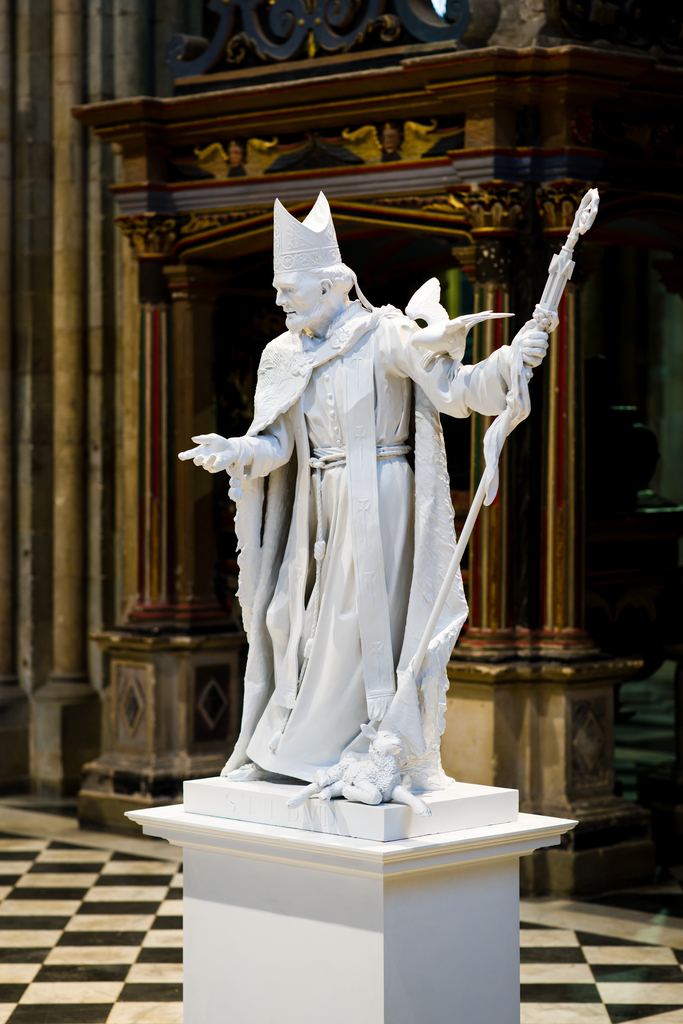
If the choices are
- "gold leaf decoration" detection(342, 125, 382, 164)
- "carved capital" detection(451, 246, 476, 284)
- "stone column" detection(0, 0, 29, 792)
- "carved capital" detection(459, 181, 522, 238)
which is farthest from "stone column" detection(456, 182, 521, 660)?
"stone column" detection(0, 0, 29, 792)

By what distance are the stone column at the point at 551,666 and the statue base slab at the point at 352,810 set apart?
2569 mm

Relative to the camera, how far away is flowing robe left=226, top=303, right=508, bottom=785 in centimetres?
470

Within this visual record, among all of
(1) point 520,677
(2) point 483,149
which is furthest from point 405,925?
(2) point 483,149

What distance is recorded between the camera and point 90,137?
9.54 m

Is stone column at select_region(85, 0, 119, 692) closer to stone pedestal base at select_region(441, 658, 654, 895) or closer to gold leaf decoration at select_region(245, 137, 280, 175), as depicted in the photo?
gold leaf decoration at select_region(245, 137, 280, 175)

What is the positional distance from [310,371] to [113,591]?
16.2ft

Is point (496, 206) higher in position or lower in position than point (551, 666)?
higher

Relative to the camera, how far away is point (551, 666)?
24.0ft

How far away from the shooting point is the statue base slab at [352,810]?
445cm

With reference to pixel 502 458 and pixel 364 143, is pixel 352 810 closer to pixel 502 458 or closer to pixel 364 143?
pixel 502 458

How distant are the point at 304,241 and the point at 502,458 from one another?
2697 millimetres

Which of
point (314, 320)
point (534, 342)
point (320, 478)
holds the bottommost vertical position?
point (320, 478)

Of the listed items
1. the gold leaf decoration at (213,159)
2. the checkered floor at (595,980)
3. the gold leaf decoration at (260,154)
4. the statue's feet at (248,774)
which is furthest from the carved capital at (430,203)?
the statue's feet at (248,774)

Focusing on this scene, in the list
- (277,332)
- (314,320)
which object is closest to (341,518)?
(314,320)
